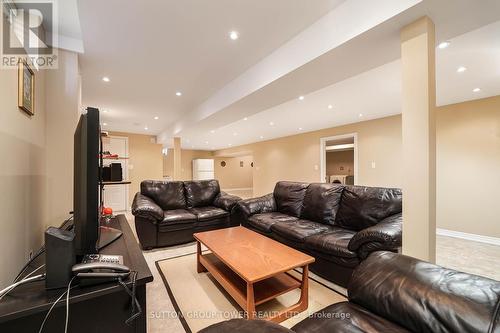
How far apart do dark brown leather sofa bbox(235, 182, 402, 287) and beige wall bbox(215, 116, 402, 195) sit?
262 centimetres

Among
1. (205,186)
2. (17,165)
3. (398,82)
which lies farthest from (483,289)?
(205,186)

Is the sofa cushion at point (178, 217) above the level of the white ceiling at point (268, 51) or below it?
below

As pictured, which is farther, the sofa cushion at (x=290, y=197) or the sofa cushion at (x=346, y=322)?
the sofa cushion at (x=290, y=197)

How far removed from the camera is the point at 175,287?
2084 millimetres

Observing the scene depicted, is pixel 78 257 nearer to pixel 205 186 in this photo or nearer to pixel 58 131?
pixel 58 131

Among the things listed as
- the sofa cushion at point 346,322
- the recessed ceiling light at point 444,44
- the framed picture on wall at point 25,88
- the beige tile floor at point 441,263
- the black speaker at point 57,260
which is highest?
the recessed ceiling light at point 444,44

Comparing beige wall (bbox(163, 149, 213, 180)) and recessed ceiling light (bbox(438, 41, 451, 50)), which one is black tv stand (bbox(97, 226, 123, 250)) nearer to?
recessed ceiling light (bbox(438, 41, 451, 50))

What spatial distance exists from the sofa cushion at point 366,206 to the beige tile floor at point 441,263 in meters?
1.20

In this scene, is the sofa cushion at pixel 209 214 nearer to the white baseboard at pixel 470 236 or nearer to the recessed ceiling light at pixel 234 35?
the recessed ceiling light at pixel 234 35

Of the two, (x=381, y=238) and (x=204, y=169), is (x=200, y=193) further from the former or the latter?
(x=204, y=169)

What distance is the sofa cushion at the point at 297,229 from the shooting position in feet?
7.99

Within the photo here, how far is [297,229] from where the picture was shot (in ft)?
8.38

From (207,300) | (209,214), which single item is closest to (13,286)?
(207,300)

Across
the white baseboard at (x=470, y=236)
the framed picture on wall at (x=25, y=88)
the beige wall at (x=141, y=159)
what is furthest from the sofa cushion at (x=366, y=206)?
the beige wall at (x=141, y=159)
